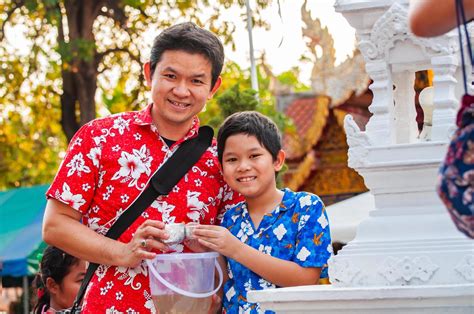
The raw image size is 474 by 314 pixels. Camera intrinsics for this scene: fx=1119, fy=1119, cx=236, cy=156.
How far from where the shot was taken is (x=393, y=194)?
402 centimetres

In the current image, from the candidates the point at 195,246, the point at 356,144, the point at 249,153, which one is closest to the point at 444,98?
the point at 356,144

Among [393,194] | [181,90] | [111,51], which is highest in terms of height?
[111,51]

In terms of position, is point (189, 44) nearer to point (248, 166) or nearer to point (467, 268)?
point (248, 166)

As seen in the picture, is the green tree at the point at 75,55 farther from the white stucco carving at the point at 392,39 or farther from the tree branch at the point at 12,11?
the white stucco carving at the point at 392,39

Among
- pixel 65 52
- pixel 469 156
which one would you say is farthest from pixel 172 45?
pixel 65 52

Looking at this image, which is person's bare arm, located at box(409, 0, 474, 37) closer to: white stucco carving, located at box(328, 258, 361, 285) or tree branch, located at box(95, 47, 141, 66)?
white stucco carving, located at box(328, 258, 361, 285)

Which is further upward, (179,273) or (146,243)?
(146,243)

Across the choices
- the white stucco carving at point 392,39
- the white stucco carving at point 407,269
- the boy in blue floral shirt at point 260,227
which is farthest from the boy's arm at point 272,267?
the white stucco carving at point 392,39

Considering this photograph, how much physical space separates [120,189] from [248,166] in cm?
48

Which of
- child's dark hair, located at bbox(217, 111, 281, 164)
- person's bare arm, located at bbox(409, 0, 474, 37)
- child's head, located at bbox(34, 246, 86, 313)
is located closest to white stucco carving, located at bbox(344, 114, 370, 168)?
child's dark hair, located at bbox(217, 111, 281, 164)

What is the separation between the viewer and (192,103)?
4152 mm

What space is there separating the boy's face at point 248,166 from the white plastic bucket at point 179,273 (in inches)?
12.7

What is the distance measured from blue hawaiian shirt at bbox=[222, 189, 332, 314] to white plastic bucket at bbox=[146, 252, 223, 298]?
0.61 ft

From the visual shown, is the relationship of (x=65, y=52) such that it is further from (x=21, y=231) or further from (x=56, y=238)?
(x=56, y=238)
